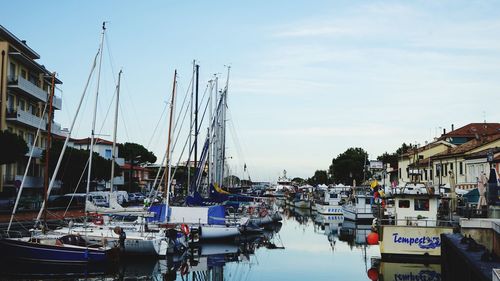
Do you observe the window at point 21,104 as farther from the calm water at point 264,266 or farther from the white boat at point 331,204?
the white boat at point 331,204

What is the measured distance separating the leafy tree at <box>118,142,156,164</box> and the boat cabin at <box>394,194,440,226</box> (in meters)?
84.2

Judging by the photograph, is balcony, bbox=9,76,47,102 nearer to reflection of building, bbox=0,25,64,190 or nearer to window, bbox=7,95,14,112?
reflection of building, bbox=0,25,64,190

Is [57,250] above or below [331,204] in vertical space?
below

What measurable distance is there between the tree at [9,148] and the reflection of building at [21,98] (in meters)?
3.11

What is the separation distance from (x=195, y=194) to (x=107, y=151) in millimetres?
64974

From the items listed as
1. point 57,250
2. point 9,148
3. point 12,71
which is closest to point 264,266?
point 57,250

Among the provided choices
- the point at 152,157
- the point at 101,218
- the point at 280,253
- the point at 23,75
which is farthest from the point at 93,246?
the point at 152,157

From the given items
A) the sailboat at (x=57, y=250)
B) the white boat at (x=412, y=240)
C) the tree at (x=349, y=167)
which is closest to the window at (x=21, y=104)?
the sailboat at (x=57, y=250)

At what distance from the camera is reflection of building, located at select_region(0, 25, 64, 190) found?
60312mm

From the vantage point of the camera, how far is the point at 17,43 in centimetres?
6431

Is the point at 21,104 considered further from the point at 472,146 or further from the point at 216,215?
the point at 472,146

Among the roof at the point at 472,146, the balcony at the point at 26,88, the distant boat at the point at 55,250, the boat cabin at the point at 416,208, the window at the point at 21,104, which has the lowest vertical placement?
the distant boat at the point at 55,250

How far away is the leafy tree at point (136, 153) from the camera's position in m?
117

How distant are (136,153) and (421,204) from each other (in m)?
100
